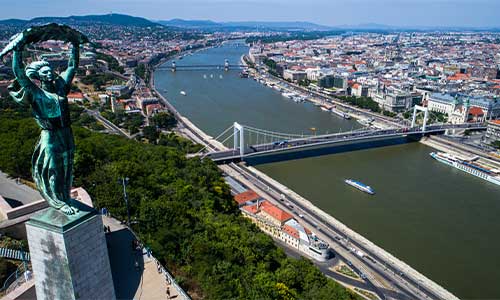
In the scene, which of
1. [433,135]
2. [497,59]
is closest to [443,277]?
Result: [433,135]

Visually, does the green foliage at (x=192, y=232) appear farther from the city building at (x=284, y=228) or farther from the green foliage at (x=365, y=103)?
the green foliage at (x=365, y=103)

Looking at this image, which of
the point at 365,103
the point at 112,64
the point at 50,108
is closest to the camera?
the point at 50,108

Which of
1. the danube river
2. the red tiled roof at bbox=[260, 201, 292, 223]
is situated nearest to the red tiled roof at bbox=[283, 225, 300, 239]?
the red tiled roof at bbox=[260, 201, 292, 223]

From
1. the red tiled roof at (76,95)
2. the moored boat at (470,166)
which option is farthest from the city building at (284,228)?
the red tiled roof at (76,95)

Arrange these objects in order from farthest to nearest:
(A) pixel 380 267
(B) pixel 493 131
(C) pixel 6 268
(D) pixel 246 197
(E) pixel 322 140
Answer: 1. (B) pixel 493 131
2. (E) pixel 322 140
3. (D) pixel 246 197
4. (A) pixel 380 267
5. (C) pixel 6 268

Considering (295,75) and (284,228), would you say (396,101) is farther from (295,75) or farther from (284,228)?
(284,228)

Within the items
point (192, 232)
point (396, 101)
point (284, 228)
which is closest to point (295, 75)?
point (396, 101)
